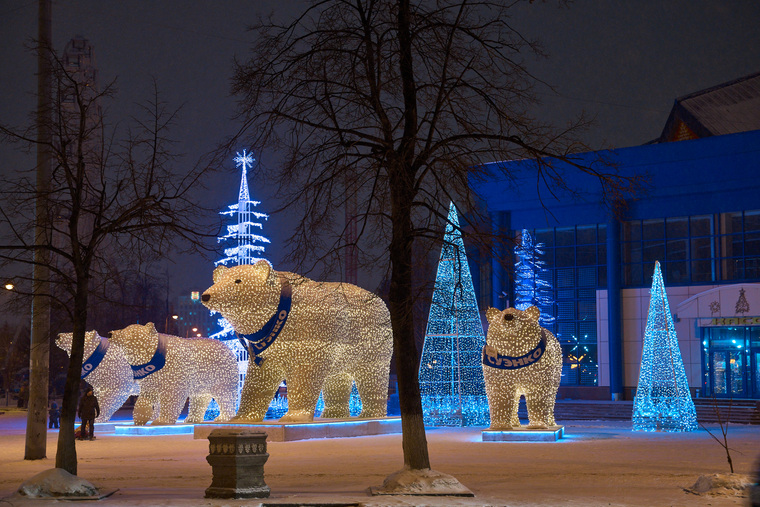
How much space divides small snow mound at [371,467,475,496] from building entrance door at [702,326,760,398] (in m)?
25.5

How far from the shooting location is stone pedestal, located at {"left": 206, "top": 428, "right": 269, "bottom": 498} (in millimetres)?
9891

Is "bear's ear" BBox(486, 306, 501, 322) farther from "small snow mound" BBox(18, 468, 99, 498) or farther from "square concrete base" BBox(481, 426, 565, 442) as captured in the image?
"small snow mound" BBox(18, 468, 99, 498)

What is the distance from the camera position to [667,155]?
3409 cm

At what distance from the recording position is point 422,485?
10289 millimetres

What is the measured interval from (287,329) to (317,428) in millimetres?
2171

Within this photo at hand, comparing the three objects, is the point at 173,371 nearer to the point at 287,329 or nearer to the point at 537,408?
the point at 287,329

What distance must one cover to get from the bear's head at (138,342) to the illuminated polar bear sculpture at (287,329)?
106 inches

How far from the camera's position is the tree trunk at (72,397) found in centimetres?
1129

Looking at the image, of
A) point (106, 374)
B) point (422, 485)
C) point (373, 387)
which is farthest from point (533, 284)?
point (422, 485)

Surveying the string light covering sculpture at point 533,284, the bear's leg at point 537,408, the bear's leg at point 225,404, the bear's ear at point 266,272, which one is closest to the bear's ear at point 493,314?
the bear's leg at point 537,408

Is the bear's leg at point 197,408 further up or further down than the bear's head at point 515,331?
further down

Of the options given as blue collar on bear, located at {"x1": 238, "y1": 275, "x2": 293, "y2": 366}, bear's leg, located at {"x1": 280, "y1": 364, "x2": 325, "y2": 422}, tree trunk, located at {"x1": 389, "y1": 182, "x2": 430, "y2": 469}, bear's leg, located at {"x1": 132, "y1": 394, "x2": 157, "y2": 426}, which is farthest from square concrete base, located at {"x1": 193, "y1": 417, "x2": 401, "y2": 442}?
tree trunk, located at {"x1": 389, "y1": 182, "x2": 430, "y2": 469}

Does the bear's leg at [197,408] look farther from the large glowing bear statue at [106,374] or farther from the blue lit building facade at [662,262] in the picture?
the blue lit building facade at [662,262]

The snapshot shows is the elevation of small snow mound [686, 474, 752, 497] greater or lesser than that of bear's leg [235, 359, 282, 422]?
lesser
